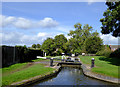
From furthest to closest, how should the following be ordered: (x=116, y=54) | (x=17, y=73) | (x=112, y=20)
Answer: (x=116, y=54)
(x=112, y=20)
(x=17, y=73)

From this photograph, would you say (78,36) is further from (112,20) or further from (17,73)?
(17,73)

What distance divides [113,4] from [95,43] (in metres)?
A: 20.9

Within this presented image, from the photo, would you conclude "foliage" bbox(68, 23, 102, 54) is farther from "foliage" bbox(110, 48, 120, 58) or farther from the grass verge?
the grass verge

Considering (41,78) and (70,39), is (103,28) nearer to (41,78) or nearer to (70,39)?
(41,78)

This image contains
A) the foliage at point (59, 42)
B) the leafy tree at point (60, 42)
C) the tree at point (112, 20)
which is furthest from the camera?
the leafy tree at point (60, 42)

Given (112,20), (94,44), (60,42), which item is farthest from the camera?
(60,42)

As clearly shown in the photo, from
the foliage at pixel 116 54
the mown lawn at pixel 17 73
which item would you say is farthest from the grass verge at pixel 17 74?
the foliage at pixel 116 54

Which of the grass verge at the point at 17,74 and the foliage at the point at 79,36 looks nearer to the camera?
the grass verge at the point at 17,74

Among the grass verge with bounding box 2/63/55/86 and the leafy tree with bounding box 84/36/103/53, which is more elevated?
the leafy tree with bounding box 84/36/103/53

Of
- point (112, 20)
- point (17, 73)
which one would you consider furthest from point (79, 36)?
point (17, 73)

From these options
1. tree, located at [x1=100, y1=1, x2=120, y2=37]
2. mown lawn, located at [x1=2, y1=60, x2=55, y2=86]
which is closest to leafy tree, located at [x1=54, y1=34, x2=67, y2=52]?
tree, located at [x1=100, y1=1, x2=120, y2=37]

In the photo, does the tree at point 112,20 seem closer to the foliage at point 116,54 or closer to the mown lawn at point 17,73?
the foliage at point 116,54

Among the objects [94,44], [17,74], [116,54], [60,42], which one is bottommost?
[17,74]

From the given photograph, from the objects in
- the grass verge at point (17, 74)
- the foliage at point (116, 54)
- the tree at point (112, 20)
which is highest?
the tree at point (112, 20)
